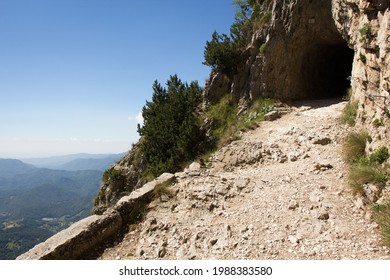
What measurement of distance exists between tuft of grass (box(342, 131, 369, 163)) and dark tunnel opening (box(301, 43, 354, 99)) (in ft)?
41.2

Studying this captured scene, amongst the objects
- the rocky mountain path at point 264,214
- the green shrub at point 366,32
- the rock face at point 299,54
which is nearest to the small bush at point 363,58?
the green shrub at point 366,32

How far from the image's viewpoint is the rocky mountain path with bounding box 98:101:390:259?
5.80 meters

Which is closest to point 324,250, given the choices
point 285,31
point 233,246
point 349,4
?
point 233,246

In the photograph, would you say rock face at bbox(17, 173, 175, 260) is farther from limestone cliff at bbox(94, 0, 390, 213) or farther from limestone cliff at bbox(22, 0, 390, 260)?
limestone cliff at bbox(22, 0, 390, 260)

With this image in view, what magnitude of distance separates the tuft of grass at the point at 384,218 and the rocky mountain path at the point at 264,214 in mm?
159

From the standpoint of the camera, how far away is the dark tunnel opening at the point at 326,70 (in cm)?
2103

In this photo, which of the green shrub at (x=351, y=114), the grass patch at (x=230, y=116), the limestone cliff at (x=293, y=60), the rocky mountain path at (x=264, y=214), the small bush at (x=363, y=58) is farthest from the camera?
the grass patch at (x=230, y=116)

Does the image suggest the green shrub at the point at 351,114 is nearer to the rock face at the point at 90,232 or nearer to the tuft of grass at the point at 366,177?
the tuft of grass at the point at 366,177

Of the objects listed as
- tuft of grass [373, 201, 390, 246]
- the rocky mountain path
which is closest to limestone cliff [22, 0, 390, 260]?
the rocky mountain path

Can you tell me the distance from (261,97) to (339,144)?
9982 millimetres

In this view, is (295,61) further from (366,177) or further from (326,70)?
(366,177)

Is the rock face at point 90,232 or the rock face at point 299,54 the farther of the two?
the rock face at point 299,54

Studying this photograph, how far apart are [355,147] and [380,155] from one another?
1.64 meters

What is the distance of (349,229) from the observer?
237 inches
